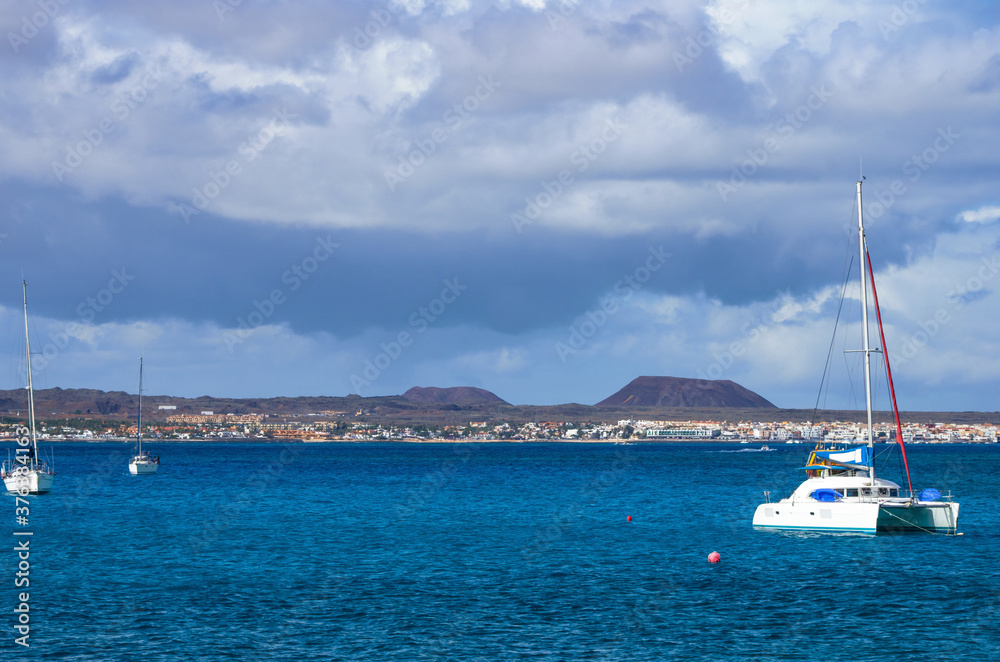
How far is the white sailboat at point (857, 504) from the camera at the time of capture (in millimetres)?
→ 58469

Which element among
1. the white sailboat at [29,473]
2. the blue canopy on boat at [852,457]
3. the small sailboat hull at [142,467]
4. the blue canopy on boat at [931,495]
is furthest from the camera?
the small sailboat hull at [142,467]

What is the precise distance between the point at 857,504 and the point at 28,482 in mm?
72415

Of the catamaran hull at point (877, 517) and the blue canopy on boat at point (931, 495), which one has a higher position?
the blue canopy on boat at point (931, 495)

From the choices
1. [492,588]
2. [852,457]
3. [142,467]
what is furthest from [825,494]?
[142,467]

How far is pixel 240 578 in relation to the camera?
4478cm

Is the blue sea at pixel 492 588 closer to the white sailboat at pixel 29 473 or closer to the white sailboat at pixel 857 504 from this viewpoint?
the white sailboat at pixel 857 504

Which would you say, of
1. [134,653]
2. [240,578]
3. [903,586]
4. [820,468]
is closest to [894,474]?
[820,468]

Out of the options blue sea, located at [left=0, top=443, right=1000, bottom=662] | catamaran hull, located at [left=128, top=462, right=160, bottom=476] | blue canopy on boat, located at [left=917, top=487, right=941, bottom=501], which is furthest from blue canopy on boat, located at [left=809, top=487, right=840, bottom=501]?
catamaran hull, located at [left=128, top=462, right=160, bottom=476]

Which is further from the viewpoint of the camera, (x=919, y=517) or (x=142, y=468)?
(x=142, y=468)

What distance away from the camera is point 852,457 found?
62625 mm

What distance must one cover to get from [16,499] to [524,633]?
7064 centimetres

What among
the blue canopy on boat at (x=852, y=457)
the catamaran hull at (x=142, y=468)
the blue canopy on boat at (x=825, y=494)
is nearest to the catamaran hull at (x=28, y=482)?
the catamaran hull at (x=142, y=468)

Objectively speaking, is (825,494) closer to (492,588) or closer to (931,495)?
(931,495)

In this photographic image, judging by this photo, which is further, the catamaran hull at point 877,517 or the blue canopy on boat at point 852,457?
the blue canopy on boat at point 852,457
